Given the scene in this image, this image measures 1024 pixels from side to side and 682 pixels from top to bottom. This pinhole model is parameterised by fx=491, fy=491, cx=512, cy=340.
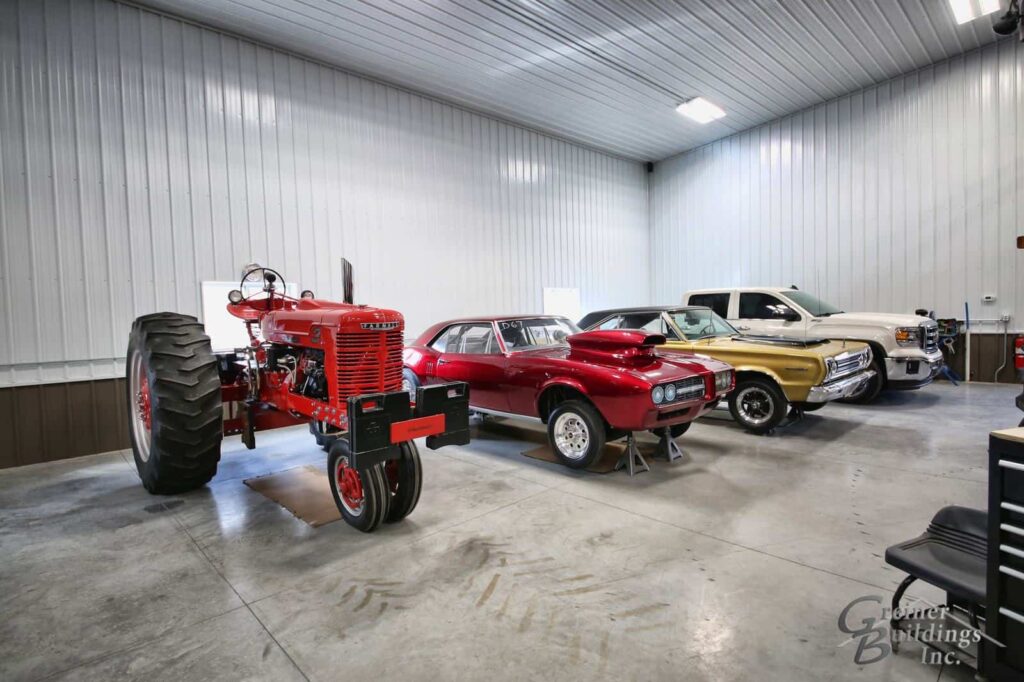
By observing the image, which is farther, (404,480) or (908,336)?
(908,336)

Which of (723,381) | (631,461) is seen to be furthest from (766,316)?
(631,461)

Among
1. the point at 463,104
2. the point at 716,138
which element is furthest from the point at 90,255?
the point at 716,138

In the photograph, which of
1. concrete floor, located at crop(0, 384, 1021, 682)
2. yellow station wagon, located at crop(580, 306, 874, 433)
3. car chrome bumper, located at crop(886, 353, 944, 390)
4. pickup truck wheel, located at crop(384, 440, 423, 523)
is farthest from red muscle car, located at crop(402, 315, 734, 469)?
car chrome bumper, located at crop(886, 353, 944, 390)

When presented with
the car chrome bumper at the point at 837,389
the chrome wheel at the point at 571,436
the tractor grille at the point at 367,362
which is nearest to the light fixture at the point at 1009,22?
the car chrome bumper at the point at 837,389

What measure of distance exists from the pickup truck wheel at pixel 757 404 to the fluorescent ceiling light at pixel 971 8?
645cm

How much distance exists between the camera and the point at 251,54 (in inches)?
272

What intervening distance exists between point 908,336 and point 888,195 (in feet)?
13.6

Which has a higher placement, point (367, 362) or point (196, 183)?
point (196, 183)

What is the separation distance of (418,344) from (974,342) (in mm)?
9979

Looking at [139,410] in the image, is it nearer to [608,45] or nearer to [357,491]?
[357,491]

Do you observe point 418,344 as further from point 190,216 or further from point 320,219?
point 190,216

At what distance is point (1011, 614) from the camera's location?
5.53 ft

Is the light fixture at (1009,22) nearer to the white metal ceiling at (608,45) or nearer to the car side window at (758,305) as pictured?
Result: the white metal ceiling at (608,45)

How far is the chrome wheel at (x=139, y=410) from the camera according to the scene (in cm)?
447
